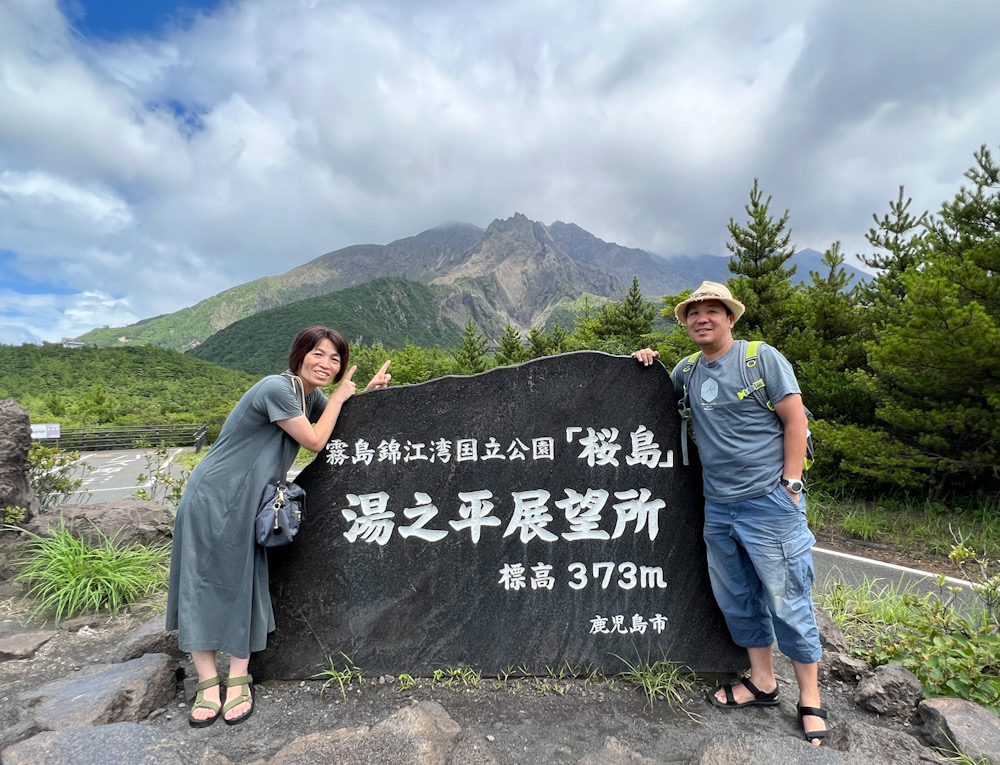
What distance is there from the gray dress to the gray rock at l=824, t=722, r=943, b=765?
2.46 meters

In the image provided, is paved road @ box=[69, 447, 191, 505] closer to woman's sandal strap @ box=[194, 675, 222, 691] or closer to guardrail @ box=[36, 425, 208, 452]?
guardrail @ box=[36, 425, 208, 452]

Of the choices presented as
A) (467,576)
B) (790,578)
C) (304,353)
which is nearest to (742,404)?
(790,578)

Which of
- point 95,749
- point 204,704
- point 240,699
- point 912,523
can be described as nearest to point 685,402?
point 240,699

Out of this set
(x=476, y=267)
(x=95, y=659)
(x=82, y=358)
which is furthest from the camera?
(x=476, y=267)

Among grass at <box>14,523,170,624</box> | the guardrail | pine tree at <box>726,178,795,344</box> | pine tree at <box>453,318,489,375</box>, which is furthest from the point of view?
pine tree at <box>453,318,489,375</box>

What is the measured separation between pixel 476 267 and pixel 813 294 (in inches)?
6610

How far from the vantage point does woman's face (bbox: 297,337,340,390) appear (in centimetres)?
242

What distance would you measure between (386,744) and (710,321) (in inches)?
80.6

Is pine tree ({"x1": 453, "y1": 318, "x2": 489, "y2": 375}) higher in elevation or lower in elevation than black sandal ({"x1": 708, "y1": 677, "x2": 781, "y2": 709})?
higher

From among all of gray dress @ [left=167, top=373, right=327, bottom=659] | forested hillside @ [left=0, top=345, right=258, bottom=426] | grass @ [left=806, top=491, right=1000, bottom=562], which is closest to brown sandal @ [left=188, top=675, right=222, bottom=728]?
gray dress @ [left=167, top=373, right=327, bottom=659]

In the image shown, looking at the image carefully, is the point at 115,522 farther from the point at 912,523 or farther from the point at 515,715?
the point at 912,523

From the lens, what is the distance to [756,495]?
86.9 inches

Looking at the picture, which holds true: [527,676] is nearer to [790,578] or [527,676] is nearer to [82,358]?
[790,578]

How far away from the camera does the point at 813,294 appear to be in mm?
8102
